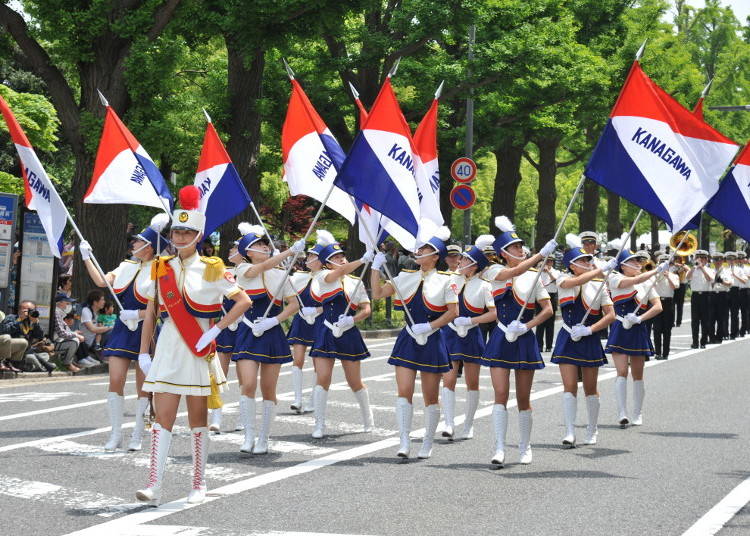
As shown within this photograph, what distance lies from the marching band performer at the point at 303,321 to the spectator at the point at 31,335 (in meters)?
5.41

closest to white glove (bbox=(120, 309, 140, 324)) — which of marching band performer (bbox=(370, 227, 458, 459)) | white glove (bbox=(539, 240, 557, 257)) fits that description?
marching band performer (bbox=(370, 227, 458, 459))

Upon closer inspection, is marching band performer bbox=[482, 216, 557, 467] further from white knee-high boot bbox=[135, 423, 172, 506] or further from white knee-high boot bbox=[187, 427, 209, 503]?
white knee-high boot bbox=[135, 423, 172, 506]

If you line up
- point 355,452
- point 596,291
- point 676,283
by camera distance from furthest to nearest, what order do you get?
point 676,283
point 596,291
point 355,452

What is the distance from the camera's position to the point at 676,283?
21.7 metres

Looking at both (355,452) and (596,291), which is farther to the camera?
(596,291)

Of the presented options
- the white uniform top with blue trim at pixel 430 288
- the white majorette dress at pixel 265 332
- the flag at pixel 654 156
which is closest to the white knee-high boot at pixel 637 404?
the flag at pixel 654 156

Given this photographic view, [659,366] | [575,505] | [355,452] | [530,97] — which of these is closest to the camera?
[575,505]

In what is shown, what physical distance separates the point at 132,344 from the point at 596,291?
Answer: 4501 millimetres

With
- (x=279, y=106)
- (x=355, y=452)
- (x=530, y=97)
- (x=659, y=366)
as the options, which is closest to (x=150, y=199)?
(x=355, y=452)

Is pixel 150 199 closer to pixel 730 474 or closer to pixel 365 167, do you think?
pixel 365 167

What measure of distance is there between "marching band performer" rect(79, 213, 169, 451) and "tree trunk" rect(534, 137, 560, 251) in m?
29.9

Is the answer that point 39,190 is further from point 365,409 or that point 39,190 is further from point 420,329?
point 420,329

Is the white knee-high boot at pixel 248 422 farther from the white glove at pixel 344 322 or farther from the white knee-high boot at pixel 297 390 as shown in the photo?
the white knee-high boot at pixel 297 390

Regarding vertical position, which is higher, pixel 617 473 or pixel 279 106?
pixel 279 106
